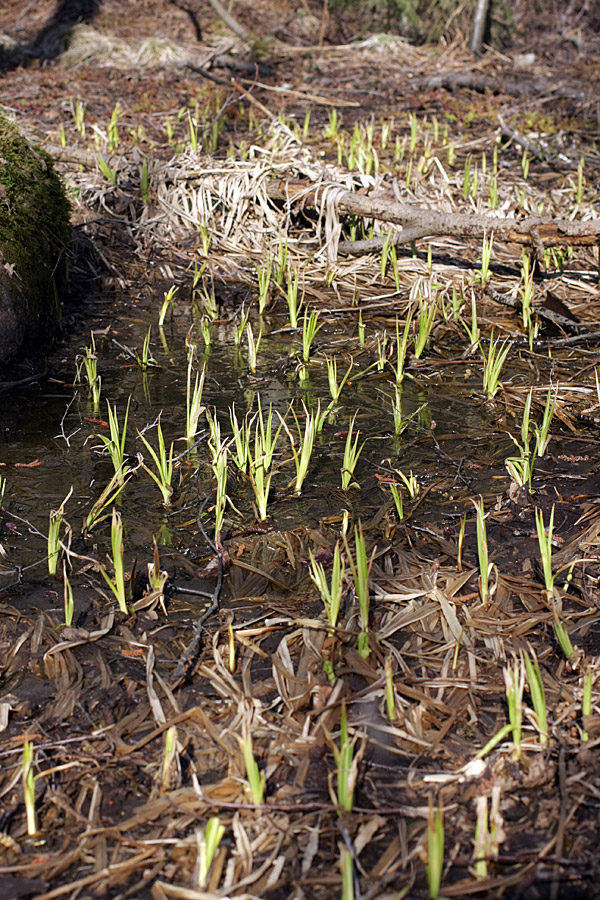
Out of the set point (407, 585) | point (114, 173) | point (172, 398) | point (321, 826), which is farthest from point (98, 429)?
point (114, 173)

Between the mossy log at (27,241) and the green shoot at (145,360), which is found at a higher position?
the mossy log at (27,241)

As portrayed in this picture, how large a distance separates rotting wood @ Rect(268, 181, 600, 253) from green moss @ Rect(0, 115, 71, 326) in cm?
174

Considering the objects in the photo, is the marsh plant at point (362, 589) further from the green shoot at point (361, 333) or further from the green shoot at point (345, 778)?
the green shoot at point (361, 333)

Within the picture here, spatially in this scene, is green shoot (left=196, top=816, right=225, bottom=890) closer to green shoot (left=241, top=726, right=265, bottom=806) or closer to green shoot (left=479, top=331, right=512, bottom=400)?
green shoot (left=241, top=726, right=265, bottom=806)

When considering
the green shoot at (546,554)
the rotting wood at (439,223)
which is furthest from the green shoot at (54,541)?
the rotting wood at (439,223)

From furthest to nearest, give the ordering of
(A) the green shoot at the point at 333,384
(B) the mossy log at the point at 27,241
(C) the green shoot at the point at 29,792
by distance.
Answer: (B) the mossy log at the point at 27,241 < (A) the green shoot at the point at 333,384 < (C) the green shoot at the point at 29,792

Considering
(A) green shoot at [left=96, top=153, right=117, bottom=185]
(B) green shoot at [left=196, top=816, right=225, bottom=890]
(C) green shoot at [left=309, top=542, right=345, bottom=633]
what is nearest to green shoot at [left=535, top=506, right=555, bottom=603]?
(C) green shoot at [left=309, top=542, right=345, bottom=633]

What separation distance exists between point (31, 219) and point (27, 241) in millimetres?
186

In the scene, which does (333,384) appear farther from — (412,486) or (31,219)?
(31,219)

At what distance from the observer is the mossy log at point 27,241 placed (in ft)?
12.8

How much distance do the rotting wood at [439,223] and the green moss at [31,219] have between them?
68.6 inches

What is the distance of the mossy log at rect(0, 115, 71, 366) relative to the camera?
12.8 ft

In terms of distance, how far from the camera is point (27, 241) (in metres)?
4.20

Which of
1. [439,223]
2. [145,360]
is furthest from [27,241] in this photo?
[439,223]
